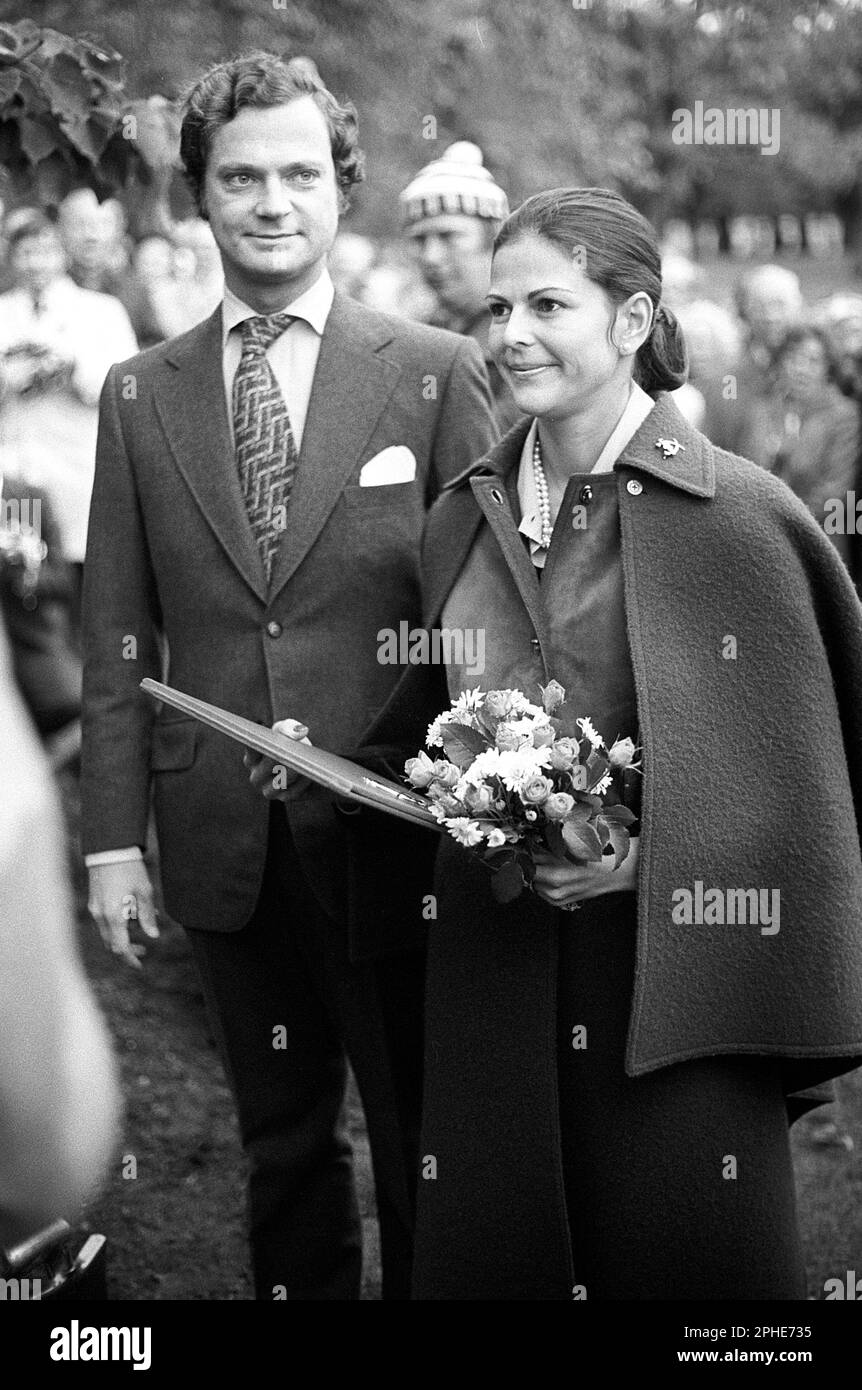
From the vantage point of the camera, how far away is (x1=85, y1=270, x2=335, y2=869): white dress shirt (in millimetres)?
3744

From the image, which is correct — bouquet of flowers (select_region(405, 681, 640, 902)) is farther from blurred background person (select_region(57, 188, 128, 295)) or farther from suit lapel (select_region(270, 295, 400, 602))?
blurred background person (select_region(57, 188, 128, 295))

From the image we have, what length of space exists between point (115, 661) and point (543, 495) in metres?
1.02

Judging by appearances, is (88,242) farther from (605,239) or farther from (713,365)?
(605,239)

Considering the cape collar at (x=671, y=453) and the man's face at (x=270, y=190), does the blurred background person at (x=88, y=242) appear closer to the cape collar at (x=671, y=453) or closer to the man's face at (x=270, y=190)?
the man's face at (x=270, y=190)

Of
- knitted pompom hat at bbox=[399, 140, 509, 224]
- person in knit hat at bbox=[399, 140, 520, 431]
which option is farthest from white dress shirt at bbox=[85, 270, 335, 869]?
knitted pompom hat at bbox=[399, 140, 509, 224]

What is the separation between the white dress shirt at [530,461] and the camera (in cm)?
316

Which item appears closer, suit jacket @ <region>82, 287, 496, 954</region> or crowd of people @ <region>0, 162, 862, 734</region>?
suit jacket @ <region>82, 287, 496, 954</region>

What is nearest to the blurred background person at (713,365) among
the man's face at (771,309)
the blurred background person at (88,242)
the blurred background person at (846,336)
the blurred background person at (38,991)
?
the man's face at (771,309)

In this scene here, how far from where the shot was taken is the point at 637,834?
307 centimetres

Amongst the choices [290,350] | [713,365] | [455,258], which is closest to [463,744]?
[290,350]

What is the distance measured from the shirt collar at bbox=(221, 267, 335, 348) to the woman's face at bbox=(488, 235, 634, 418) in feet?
2.34

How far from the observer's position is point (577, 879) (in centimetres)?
297

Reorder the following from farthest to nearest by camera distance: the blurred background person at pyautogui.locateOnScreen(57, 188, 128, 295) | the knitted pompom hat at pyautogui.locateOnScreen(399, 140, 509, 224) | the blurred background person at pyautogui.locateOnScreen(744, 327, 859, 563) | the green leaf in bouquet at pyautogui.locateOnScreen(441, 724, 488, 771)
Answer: the blurred background person at pyautogui.locateOnScreen(744, 327, 859, 563)
the blurred background person at pyautogui.locateOnScreen(57, 188, 128, 295)
the knitted pompom hat at pyautogui.locateOnScreen(399, 140, 509, 224)
the green leaf in bouquet at pyautogui.locateOnScreen(441, 724, 488, 771)
